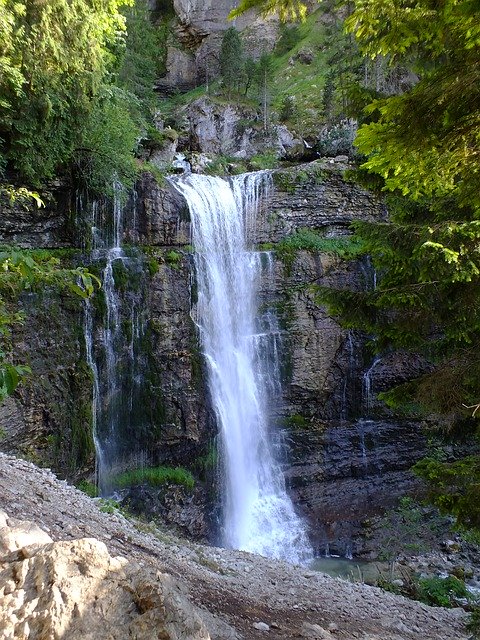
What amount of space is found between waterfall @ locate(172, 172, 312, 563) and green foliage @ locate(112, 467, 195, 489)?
4.34 feet

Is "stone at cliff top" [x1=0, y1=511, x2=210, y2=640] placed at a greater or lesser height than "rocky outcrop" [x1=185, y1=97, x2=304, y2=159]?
lesser

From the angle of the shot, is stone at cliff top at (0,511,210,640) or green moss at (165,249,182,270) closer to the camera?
stone at cliff top at (0,511,210,640)

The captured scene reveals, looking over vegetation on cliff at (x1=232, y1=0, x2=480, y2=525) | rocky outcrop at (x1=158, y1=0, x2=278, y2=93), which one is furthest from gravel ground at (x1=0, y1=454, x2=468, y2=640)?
rocky outcrop at (x1=158, y1=0, x2=278, y2=93)

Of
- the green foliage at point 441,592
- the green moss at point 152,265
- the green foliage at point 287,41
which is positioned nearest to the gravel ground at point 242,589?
the green foliage at point 441,592

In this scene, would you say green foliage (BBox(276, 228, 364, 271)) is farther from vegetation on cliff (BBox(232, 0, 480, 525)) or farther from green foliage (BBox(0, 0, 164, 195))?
vegetation on cliff (BBox(232, 0, 480, 525))

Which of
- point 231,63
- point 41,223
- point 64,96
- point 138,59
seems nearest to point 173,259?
point 41,223

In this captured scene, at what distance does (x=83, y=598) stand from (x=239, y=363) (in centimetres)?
1274

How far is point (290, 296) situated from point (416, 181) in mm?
12188

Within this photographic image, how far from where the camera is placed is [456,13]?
7.88 feet

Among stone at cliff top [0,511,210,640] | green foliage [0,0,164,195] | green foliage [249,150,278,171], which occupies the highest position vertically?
green foliage [249,150,278,171]

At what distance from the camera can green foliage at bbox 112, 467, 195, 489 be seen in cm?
1224

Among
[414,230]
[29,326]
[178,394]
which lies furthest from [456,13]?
[178,394]

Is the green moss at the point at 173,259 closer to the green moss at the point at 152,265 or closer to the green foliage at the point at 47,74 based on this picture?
the green moss at the point at 152,265

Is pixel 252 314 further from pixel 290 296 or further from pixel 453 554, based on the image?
pixel 453 554
